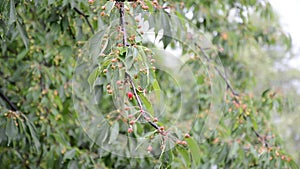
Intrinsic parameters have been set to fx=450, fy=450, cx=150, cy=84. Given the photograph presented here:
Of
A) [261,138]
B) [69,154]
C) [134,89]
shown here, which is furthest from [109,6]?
[261,138]

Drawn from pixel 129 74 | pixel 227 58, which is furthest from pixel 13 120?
pixel 227 58

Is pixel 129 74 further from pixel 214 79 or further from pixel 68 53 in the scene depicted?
pixel 214 79

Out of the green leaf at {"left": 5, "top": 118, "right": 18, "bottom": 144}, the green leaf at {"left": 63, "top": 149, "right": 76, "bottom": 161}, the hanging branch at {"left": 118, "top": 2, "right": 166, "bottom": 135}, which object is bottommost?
the green leaf at {"left": 63, "top": 149, "right": 76, "bottom": 161}

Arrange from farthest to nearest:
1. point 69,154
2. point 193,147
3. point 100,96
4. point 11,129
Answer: point 69,154
point 100,96
point 11,129
point 193,147

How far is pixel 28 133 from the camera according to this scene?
203 cm

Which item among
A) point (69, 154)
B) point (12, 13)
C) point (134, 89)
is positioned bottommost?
point (69, 154)

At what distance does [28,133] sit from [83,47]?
1.58 feet

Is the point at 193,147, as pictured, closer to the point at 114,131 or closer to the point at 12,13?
the point at 114,131

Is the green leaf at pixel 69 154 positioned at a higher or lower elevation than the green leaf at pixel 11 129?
lower

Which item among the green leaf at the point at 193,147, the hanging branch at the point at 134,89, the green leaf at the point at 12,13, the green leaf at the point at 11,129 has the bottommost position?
the green leaf at the point at 11,129

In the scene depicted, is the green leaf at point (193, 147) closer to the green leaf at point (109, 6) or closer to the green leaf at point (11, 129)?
the green leaf at point (109, 6)

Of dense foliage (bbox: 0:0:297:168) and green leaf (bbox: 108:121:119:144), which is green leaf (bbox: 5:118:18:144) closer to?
dense foliage (bbox: 0:0:297:168)

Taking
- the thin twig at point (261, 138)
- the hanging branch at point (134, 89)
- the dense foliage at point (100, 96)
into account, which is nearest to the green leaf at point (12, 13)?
the dense foliage at point (100, 96)

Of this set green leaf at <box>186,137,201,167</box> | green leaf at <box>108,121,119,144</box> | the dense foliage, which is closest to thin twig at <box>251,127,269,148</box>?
the dense foliage
